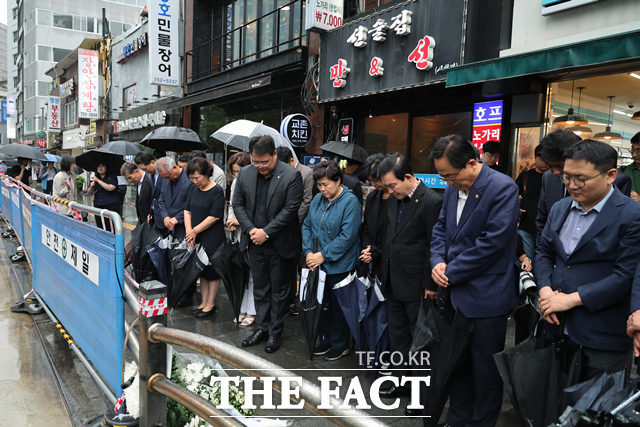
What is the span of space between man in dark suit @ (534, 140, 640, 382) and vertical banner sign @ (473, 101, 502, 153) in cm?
472

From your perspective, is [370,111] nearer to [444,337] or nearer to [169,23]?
[444,337]

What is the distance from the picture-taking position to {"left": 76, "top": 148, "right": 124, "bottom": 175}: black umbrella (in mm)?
7719

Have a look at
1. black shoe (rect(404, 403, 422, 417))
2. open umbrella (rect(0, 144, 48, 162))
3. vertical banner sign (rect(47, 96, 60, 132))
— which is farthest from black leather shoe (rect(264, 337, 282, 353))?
vertical banner sign (rect(47, 96, 60, 132))

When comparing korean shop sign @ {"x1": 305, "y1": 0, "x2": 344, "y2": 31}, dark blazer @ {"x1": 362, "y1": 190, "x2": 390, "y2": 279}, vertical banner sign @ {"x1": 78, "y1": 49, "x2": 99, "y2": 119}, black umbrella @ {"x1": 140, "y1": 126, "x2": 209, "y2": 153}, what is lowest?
dark blazer @ {"x1": 362, "y1": 190, "x2": 390, "y2": 279}

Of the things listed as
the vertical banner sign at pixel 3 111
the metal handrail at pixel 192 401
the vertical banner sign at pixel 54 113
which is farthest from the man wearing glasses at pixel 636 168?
the vertical banner sign at pixel 3 111

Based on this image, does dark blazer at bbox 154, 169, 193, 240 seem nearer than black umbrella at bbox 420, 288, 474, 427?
No

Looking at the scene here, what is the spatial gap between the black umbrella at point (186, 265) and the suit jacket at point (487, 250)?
127 inches

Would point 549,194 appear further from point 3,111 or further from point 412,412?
point 3,111

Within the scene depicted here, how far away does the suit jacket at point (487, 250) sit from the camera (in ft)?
8.68

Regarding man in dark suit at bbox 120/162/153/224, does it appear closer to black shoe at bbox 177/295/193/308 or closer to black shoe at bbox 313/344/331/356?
black shoe at bbox 177/295/193/308

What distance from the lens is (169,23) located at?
14.8 m

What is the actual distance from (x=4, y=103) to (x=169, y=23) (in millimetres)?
52289

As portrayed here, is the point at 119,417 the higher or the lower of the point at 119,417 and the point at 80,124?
the lower

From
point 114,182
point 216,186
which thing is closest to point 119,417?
point 216,186
